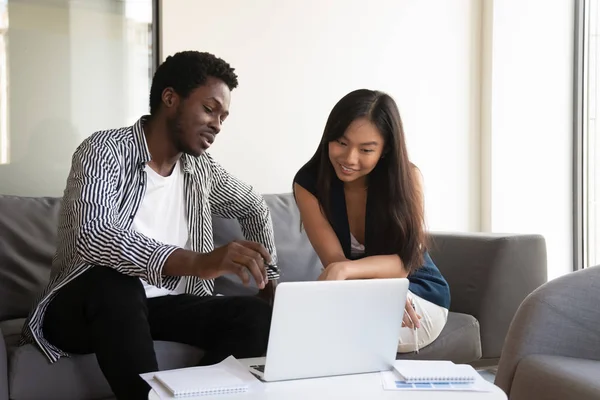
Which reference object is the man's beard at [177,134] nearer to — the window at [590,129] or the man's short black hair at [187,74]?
the man's short black hair at [187,74]

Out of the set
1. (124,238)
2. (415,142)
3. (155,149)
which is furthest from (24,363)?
(415,142)

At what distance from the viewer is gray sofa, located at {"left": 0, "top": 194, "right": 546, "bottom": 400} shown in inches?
73.6

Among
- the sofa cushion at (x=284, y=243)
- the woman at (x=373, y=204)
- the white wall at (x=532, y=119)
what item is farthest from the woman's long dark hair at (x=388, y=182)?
the white wall at (x=532, y=119)

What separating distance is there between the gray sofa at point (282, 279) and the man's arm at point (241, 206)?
0.60 ft

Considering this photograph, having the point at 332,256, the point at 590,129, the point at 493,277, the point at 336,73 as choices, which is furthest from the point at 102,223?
the point at 590,129

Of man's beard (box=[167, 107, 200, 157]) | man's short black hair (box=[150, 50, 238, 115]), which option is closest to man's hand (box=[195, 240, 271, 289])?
man's beard (box=[167, 107, 200, 157])

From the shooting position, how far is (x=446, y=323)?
238 centimetres

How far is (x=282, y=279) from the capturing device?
104 inches

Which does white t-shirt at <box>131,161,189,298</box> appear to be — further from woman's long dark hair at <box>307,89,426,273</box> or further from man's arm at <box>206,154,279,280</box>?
woman's long dark hair at <box>307,89,426,273</box>

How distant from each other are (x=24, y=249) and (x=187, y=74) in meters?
0.73

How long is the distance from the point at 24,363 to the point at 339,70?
1927 millimetres

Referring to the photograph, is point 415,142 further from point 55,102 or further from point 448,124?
point 55,102

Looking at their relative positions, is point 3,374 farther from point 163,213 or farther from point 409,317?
point 409,317

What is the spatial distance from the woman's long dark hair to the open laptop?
0.63 meters
